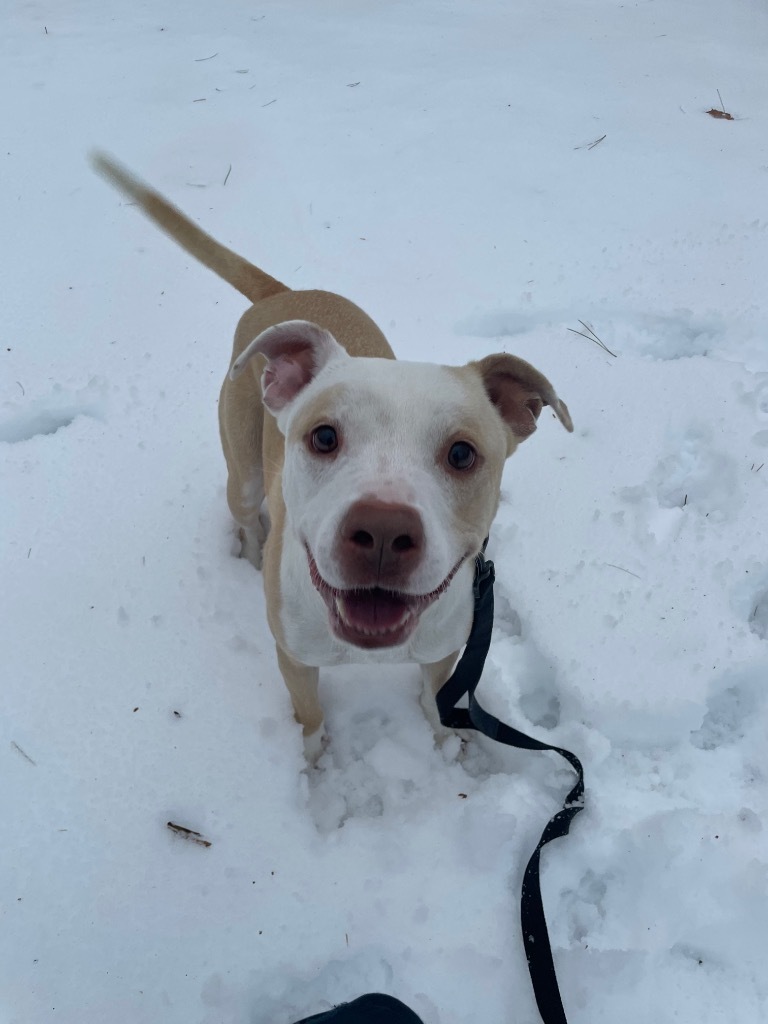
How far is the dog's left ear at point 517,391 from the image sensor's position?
1806mm

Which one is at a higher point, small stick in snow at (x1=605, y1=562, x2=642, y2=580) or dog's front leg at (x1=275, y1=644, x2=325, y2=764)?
dog's front leg at (x1=275, y1=644, x2=325, y2=764)

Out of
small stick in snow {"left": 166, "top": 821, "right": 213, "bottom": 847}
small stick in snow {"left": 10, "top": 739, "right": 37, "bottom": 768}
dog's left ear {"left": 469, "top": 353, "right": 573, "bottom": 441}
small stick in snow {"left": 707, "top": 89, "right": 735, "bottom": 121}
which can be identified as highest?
dog's left ear {"left": 469, "top": 353, "right": 573, "bottom": 441}

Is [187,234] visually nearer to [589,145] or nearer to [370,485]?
[370,485]

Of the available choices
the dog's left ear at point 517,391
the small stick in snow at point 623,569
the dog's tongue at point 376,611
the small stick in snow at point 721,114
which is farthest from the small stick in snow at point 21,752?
the small stick in snow at point 721,114

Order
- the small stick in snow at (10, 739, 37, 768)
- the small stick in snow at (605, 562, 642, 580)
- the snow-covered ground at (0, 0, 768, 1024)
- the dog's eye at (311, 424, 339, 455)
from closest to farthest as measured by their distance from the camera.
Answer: the dog's eye at (311, 424, 339, 455) → the snow-covered ground at (0, 0, 768, 1024) → the small stick in snow at (10, 739, 37, 768) → the small stick in snow at (605, 562, 642, 580)

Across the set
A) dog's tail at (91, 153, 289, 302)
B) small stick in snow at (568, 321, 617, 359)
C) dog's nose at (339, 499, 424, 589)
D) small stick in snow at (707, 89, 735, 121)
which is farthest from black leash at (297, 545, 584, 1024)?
small stick in snow at (707, 89, 735, 121)

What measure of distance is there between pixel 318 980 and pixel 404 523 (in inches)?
58.6

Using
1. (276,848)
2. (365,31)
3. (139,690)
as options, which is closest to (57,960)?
(276,848)

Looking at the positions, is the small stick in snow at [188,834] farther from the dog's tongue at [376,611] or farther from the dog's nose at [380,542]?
the dog's nose at [380,542]

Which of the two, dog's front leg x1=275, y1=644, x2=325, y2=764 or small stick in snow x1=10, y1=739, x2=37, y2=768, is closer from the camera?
dog's front leg x1=275, y1=644, x2=325, y2=764

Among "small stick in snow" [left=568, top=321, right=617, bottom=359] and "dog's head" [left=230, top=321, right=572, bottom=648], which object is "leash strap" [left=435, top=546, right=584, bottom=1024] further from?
"small stick in snow" [left=568, top=321, right=617, bottom=359]

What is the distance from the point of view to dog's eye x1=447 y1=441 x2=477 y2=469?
1.58 meters

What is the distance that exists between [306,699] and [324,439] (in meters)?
0.95

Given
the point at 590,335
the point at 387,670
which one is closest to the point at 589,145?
the point at 590,335
